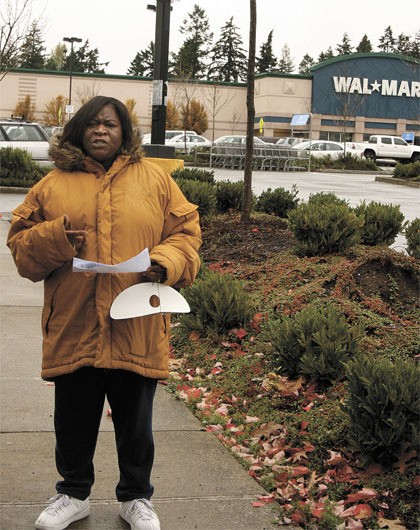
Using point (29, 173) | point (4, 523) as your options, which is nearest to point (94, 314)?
point (4, 523)

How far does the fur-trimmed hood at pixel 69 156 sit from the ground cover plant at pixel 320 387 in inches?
65.0

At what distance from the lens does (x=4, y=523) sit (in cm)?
359

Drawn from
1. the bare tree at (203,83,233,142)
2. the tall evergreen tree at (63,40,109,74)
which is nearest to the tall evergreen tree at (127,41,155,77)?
the tall evergreen tree at (63,40,109,74)

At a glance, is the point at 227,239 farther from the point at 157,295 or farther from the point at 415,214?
the point at 415,214

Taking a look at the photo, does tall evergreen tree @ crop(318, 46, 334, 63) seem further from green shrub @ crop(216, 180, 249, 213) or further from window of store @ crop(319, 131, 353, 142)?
green shrub @ crop(216, 180, 249, 213)

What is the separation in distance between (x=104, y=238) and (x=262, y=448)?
1.80 metres

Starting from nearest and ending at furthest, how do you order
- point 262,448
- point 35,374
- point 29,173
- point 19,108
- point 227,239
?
point 262,448 → point 35,374 → point 227,239 → point 29,173 → point 19,108

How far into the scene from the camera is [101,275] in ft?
11.1

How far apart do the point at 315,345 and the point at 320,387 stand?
28 centimetres

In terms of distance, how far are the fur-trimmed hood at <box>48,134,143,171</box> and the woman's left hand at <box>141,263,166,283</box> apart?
467mm

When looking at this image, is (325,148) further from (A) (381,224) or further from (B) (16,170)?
(A) (381,224)

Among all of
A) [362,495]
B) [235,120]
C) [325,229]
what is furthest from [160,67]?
[235,120]

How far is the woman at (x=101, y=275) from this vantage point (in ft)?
11.1

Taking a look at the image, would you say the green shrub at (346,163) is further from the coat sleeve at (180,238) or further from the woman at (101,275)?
the woman at (101,275)
